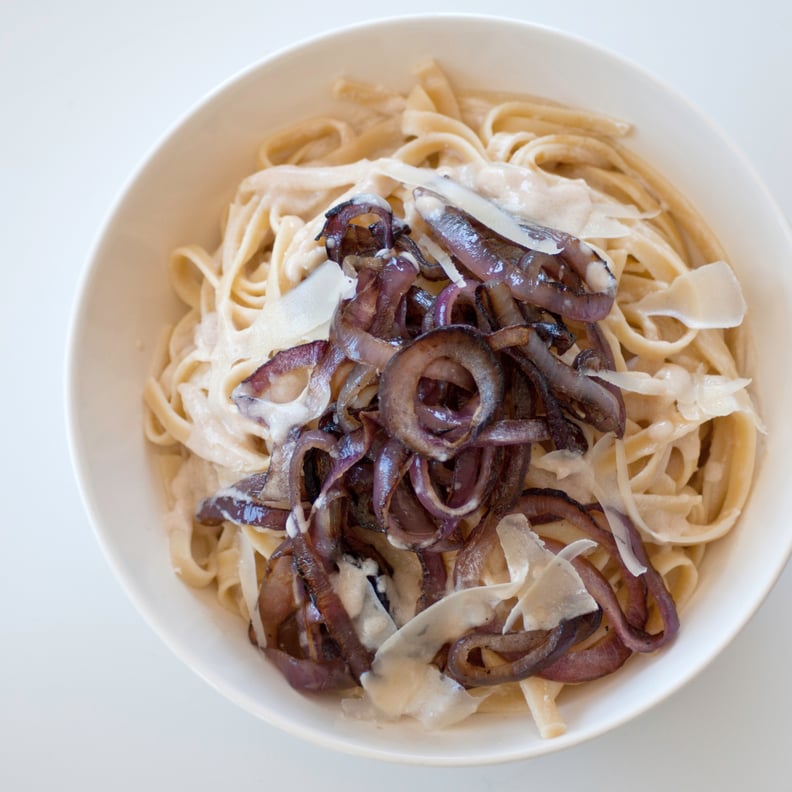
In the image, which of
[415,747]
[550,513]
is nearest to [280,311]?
[550,513]

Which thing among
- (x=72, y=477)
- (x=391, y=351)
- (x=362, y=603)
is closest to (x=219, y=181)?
(x=391, y=351)

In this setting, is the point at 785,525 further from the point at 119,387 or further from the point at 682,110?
the point at 119,387

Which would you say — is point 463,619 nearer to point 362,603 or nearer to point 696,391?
point 362,603

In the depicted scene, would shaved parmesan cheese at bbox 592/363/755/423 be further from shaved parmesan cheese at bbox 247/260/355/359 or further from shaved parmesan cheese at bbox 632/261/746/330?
shaved parmesan cheese at bbox 247/260/355/359

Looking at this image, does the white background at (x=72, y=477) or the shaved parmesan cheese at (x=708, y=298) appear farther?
the white background at (x=72, y=477)

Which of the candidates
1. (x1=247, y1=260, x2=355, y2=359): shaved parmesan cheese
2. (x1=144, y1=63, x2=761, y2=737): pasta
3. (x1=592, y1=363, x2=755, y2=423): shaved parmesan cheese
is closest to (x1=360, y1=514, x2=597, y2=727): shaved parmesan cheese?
(x1=144, y1=63, x2=761, y2=737): pasta

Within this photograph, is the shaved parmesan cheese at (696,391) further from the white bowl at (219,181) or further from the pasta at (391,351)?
the white bowl at (219,181)

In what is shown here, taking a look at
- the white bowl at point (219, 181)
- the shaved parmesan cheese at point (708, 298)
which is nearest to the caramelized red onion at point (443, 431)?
the white bowl at point (219, 181)
